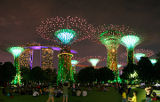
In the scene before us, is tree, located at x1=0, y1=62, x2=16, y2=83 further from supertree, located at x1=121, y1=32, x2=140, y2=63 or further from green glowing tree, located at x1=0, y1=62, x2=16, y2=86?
supertree, located at x1=121, y1=32, x2=140, y2=63

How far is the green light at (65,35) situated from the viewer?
50.8 m

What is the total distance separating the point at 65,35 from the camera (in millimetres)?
51250

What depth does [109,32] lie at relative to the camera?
91000 mm

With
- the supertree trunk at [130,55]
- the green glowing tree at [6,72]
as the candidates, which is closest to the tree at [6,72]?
the green glowing tree at [6,72]

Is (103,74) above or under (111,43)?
under

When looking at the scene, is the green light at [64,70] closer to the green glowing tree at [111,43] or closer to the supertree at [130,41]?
the supertree at [130,41]

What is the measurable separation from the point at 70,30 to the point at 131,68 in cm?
3419

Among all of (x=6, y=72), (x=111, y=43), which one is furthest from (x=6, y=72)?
(x=111, y=43)

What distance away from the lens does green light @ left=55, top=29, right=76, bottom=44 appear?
5078 centimetres

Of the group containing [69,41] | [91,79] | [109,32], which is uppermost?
[109,32]

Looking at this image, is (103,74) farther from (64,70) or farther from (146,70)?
(146,70)

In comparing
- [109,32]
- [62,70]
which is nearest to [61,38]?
[62,70]

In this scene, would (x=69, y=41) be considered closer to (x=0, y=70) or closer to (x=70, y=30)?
(x=70, y=30)

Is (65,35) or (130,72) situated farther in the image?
(130,72)
